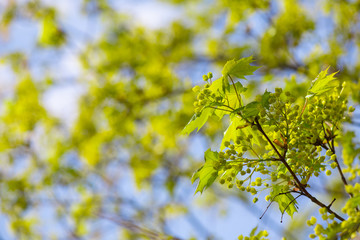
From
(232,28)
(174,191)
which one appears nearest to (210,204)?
(174,191)

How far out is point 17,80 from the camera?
5891mm

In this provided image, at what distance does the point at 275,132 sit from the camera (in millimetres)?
1286

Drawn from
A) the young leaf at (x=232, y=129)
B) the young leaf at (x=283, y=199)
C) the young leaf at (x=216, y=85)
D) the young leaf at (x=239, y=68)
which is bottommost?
the young leaf at (x=283, y=199)

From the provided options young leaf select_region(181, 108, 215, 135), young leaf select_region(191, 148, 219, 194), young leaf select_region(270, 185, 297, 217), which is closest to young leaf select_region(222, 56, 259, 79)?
young leaf select_region(181, 108, 215, 135)

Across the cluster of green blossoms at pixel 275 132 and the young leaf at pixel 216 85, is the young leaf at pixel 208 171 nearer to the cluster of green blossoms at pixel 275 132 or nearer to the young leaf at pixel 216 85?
the cluster of green blossoms at pixel 275 132

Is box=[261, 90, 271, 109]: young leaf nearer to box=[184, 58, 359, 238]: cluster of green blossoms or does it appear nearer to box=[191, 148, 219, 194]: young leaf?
box=[184, 58, 359, 238]: cluster of green blossoms

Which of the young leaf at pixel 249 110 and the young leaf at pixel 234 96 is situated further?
the young leaf at pixel 234 96

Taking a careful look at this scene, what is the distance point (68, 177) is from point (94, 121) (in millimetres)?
970

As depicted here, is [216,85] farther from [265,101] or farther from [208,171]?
[208,171]

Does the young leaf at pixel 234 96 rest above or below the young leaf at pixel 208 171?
above

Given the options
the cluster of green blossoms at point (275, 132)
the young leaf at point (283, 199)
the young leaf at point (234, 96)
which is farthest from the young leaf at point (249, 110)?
the young leaf at point (283, 199)

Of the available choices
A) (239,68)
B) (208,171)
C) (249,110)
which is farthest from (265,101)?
(208,171)

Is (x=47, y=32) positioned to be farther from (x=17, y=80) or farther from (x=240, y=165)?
(x=240, y=165)

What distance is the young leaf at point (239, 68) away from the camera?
125 centimetres
